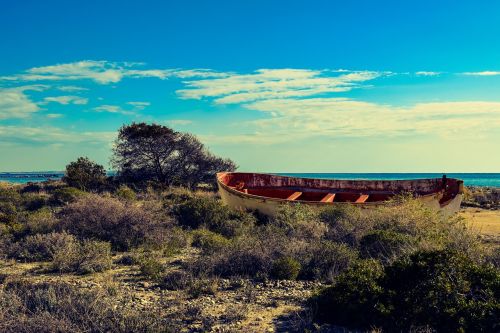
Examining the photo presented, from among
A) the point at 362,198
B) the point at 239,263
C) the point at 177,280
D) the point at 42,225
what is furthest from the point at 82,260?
the point at 362,198

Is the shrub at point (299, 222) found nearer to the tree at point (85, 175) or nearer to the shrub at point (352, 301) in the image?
the shrub at point (352, 301)

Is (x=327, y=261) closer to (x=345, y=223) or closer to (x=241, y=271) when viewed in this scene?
(x=241, y=271)

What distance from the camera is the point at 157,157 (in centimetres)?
2822

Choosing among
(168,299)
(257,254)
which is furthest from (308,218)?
(168,299)

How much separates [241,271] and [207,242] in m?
2.19

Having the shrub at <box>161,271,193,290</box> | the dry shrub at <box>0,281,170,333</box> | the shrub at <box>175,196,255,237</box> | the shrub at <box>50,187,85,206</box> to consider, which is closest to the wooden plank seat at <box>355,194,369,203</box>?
the shrub at <box>175,196,255,237</box>

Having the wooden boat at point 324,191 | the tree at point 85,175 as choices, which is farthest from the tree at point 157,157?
the wooden boat at point 324,191

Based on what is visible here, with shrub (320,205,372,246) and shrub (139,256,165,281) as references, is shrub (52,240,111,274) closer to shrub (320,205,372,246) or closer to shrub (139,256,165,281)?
shrub (139,256,165,281)

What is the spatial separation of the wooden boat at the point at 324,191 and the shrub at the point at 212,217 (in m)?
1.02

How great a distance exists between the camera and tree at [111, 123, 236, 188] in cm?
2808

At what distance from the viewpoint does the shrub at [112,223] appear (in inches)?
440

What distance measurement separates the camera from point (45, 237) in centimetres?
1056

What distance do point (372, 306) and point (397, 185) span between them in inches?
557

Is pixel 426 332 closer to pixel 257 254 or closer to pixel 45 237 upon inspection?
pixel 257 254
